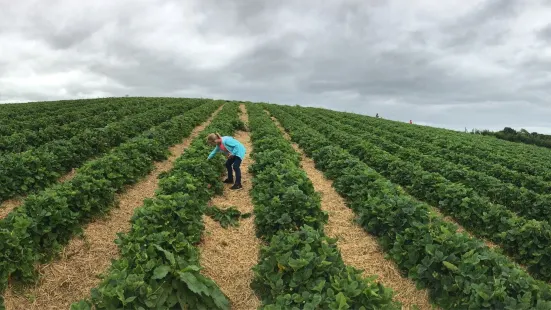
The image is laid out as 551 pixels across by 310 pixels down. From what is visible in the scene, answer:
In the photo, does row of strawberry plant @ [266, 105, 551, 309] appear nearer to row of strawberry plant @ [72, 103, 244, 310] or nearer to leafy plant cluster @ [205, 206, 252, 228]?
leafy plant cluster @ [205, 206, 252, 228]

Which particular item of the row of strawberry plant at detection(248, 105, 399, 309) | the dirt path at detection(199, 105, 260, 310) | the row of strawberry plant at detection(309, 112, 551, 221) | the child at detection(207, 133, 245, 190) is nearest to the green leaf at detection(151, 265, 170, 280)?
the dirt path at detection(199, 105, 260, 310)

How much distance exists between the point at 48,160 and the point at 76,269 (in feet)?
18.4

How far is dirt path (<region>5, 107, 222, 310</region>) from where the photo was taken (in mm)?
5270

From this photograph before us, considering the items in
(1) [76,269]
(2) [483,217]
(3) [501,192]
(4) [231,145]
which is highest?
(4) [231,145]

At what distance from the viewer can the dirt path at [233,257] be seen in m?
5.59

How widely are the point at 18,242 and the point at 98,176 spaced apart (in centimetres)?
325

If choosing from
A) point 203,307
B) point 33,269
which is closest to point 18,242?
point 33,269

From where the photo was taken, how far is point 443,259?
18.2ft

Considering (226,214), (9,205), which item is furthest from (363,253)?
(9,205)

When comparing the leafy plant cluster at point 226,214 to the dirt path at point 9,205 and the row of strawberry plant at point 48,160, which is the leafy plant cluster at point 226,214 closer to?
the dirt path at point 9,205

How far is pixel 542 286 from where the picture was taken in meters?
4.79

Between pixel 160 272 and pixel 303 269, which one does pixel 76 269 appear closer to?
pixel 160 272

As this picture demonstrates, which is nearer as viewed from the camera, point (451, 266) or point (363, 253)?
point (451, 266)

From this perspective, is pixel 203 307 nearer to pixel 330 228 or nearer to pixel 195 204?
pixel 195 204
